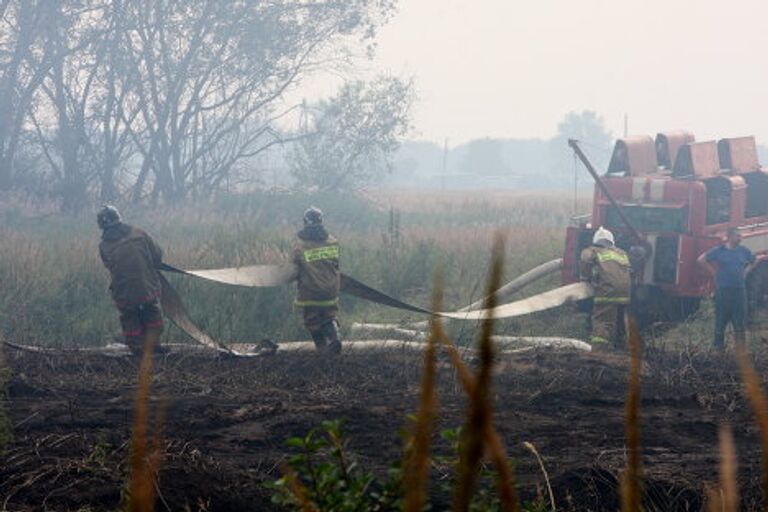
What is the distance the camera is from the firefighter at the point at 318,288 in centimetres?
1176

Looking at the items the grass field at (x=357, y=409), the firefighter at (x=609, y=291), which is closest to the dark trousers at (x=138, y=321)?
the grass field at (x=357, y=409)

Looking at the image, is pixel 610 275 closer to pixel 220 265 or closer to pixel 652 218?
pixel 652 218

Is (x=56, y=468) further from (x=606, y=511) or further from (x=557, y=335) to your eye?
(x=557, y=335)

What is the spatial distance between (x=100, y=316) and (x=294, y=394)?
552 centimetres

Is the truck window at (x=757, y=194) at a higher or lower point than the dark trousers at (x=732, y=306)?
higher

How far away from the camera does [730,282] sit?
13516 mm

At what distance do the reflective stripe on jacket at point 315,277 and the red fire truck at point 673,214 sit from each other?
434 centimetres

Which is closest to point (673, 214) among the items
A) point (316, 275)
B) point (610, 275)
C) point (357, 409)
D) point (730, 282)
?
point (730, 282)

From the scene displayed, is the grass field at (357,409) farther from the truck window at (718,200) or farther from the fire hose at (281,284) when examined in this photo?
the truck window at (718,200)

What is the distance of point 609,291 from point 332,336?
3.36 m

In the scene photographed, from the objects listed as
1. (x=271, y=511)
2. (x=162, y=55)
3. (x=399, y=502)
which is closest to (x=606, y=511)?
(x=271, y=511)

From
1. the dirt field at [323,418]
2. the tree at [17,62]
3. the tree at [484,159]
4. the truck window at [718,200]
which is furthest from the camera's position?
the tree at [484,159]

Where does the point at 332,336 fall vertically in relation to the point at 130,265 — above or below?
below

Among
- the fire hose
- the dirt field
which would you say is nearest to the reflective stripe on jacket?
the fire hose
